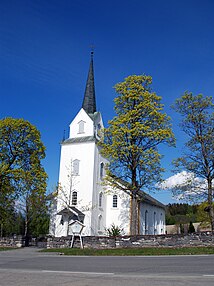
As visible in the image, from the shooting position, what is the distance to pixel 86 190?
35.9 metres

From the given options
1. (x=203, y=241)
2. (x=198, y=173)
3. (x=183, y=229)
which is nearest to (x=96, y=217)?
(x=198, y=173)

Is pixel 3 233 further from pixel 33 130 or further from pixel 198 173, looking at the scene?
pixel 198 173

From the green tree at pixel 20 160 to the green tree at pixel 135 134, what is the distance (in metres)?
6.43

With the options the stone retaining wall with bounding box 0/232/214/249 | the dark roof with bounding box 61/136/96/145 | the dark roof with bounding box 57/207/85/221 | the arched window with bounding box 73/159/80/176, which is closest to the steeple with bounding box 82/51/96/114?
the dark roof with bounding box 61/136/96/145

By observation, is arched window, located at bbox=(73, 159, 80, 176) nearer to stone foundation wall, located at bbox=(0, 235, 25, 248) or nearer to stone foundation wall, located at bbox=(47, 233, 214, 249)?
stone foundation wall, located at bbox=(0, 235, 25, 248)

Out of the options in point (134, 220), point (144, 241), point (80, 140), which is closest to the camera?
point (144, 241)

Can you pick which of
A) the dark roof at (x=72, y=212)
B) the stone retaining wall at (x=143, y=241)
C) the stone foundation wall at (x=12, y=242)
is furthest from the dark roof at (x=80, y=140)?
the stone retaining wall at (x=143, y=241)

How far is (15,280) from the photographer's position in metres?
8.34

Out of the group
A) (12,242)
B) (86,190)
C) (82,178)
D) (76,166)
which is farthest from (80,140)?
(12,242)

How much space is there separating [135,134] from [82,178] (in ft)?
43.7

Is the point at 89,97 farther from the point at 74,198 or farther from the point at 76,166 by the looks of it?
the point at 74,198

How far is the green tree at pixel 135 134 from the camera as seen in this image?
25.4m

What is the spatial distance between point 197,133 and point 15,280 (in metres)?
20.1

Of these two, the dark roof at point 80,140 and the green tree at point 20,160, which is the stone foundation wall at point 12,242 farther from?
the dark roof at point 80,140
